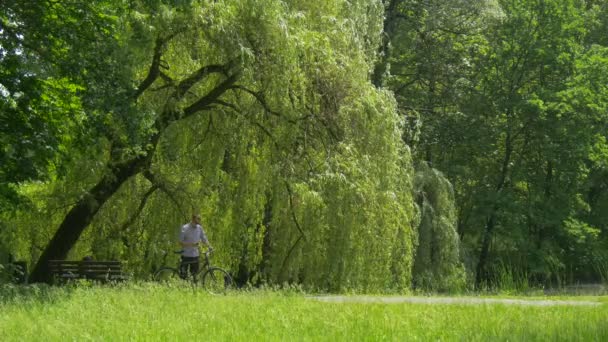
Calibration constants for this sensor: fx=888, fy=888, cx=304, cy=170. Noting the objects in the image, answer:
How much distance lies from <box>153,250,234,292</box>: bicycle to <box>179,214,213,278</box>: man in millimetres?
100

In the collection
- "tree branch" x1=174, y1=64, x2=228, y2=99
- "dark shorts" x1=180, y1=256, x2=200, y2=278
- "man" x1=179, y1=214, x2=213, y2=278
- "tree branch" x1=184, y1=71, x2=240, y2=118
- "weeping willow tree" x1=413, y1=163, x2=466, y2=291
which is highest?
"tree branch" x1=174, y1=64, x2=228, y2=99

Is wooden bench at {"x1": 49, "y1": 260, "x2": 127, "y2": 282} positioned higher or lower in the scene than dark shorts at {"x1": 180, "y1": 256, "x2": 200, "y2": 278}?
lower

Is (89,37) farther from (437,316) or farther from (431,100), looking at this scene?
(431,100)

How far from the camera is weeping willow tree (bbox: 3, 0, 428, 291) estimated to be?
16469mm

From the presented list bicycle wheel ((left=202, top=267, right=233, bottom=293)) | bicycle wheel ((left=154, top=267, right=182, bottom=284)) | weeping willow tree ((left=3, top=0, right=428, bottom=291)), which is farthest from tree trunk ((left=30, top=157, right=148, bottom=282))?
bicycle wheel ((left=202, top=267, right=233, bottom=293))

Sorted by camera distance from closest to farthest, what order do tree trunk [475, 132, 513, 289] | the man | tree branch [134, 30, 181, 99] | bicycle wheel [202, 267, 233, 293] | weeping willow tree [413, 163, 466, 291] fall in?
1. bicycle wheel [202, 267, 233, 293]
2. the man
3. tree branch [134, 30, 181, 99]
4. weeping willow tree [413, 163, 466, 291]
5. tree trunk [475, 132, 513, 289]

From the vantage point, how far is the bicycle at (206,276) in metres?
14.6

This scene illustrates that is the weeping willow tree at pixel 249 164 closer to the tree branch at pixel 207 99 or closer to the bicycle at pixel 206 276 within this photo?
the tree branch at pixel 207 99

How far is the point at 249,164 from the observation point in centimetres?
1692

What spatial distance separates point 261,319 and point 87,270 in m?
6.80

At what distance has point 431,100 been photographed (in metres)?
32.3

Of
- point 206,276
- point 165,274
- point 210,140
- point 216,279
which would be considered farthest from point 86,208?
point 216,279

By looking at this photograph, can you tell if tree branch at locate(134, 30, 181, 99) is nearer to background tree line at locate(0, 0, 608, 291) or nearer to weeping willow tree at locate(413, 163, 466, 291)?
background tree line at locate(0, 0, 608, 291)

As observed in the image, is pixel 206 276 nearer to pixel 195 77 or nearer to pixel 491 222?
pixel 195 77
